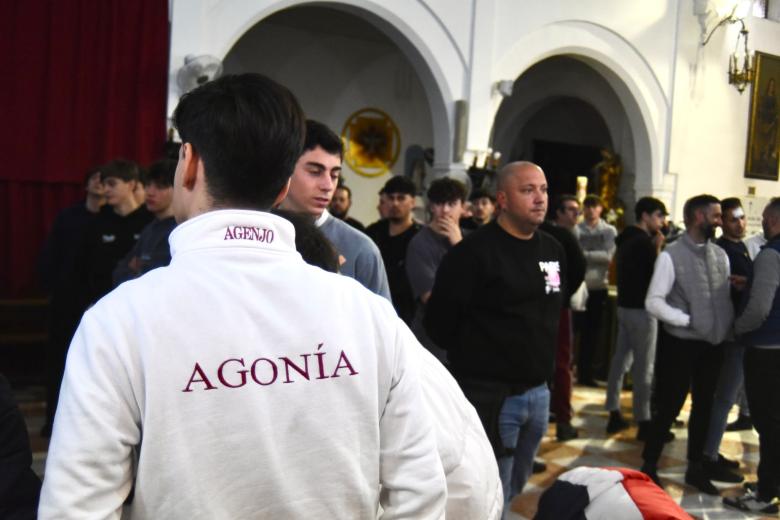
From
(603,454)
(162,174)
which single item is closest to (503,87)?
(603,454)

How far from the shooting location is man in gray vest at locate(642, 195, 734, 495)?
4.58 metres

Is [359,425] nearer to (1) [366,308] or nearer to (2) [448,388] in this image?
(1) [366,308]

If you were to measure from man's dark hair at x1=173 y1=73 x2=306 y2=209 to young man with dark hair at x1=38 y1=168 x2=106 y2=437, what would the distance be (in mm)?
3997

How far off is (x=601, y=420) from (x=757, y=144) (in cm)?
782

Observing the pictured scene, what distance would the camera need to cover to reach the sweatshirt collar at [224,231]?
1.16 m

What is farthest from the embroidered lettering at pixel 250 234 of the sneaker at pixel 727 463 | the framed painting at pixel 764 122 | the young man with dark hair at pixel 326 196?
the framed painting at pixel 764 122

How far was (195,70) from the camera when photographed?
6957mm

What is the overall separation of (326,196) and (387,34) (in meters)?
6.81

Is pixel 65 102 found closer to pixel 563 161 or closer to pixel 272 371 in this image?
pixel 272 371

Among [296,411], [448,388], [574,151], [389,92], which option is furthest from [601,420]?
[574,151]

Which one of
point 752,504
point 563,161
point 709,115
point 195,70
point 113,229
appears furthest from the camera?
point 563,161

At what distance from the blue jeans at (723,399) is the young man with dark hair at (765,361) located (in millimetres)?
532

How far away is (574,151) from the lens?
14773 mm

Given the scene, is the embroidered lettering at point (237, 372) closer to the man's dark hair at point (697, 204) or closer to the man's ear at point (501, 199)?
the man's ear at point (501, 199)
